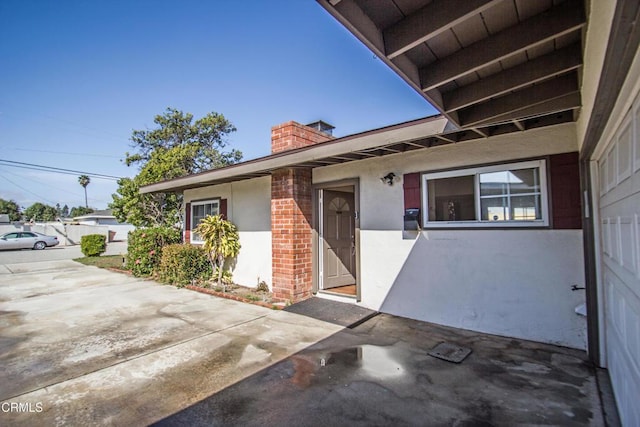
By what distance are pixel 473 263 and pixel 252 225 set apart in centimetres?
502

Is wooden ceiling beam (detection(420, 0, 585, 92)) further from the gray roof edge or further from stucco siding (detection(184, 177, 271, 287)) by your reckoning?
stucco siding (detection(184, 177, 271, 287))

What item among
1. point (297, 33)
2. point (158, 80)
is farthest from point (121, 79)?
point (297, 33)

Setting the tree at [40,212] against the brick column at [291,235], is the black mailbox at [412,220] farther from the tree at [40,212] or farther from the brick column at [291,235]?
the tree at [40,212]

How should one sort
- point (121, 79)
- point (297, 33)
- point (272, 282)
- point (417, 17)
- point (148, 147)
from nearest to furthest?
point (417, 17) → point (297, 33) → point (272, 282) → point (121, 79) → point (148, 147)

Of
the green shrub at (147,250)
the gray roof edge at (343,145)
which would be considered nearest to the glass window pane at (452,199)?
the gray roof edge at (343,145)

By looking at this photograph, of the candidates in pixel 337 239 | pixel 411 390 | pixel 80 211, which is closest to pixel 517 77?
pixel 411 390

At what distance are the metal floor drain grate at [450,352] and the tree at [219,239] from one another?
5.31 metres

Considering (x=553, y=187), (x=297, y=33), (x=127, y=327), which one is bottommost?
(x=127, y=327)

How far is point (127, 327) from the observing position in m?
4.67

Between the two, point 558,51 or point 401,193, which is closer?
point 558,51

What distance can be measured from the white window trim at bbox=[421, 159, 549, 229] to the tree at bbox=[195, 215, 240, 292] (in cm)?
482

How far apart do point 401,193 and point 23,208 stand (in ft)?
264

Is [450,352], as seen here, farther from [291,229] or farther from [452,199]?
[291,229]

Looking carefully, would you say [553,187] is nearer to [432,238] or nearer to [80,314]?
[432,238]
